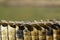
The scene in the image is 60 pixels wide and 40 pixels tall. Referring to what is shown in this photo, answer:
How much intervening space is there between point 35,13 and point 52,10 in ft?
0.81

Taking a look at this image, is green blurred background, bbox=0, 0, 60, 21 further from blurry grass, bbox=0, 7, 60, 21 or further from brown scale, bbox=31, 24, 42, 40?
brown scale, bbox=31, 24, 42, 40

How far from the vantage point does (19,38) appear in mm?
1188

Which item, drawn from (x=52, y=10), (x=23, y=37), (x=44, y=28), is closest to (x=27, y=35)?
(x=23, y=37)

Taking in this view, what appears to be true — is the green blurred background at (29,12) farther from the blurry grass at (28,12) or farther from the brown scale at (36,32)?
the brown scale at (36,32)

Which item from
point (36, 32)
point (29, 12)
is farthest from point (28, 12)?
point (36, 32)

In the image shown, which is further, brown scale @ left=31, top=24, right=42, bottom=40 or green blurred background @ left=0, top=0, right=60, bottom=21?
green blurred background @ left=0, top=0, right=60, bottom=21

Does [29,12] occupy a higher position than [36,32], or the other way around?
[29,12]

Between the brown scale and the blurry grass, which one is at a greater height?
the blurry grass

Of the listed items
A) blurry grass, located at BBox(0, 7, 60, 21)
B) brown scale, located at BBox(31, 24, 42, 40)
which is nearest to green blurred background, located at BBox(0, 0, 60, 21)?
blurry grass, located at BBox(0, 7, 60, 21)

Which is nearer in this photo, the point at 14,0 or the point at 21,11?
the point at 14,0

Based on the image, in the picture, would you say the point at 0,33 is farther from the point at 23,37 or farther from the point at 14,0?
the point at 14,0

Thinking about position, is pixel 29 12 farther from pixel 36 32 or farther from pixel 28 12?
pixel 36 32

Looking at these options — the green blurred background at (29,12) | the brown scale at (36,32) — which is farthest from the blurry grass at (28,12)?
the brown scale at (36,32)

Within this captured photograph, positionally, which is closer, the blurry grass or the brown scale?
the brown scale
